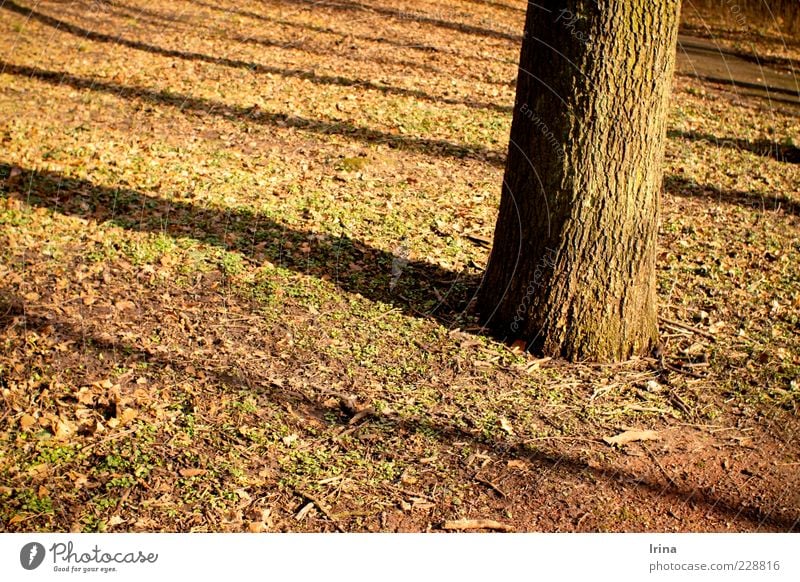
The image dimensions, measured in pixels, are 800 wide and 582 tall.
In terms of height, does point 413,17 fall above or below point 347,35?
above

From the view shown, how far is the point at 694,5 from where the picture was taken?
640 inches

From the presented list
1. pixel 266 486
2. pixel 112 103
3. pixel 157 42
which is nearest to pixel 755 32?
pixel 157 42

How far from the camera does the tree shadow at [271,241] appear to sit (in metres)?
4.98

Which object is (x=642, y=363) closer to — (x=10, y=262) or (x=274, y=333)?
(x=274, y=333)

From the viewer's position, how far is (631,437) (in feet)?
12.6

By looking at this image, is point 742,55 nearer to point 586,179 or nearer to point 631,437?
point 586,179

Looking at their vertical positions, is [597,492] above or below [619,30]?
below

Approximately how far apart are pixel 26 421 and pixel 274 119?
5.01 meters

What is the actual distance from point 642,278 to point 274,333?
208 centimetres

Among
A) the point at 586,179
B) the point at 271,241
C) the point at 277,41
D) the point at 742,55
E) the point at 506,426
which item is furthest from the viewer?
the point at 742,55

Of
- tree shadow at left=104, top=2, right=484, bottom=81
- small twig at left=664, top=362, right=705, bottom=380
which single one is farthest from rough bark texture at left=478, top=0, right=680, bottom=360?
tree shadow at left=104, top=2, right=484, bottom=81
